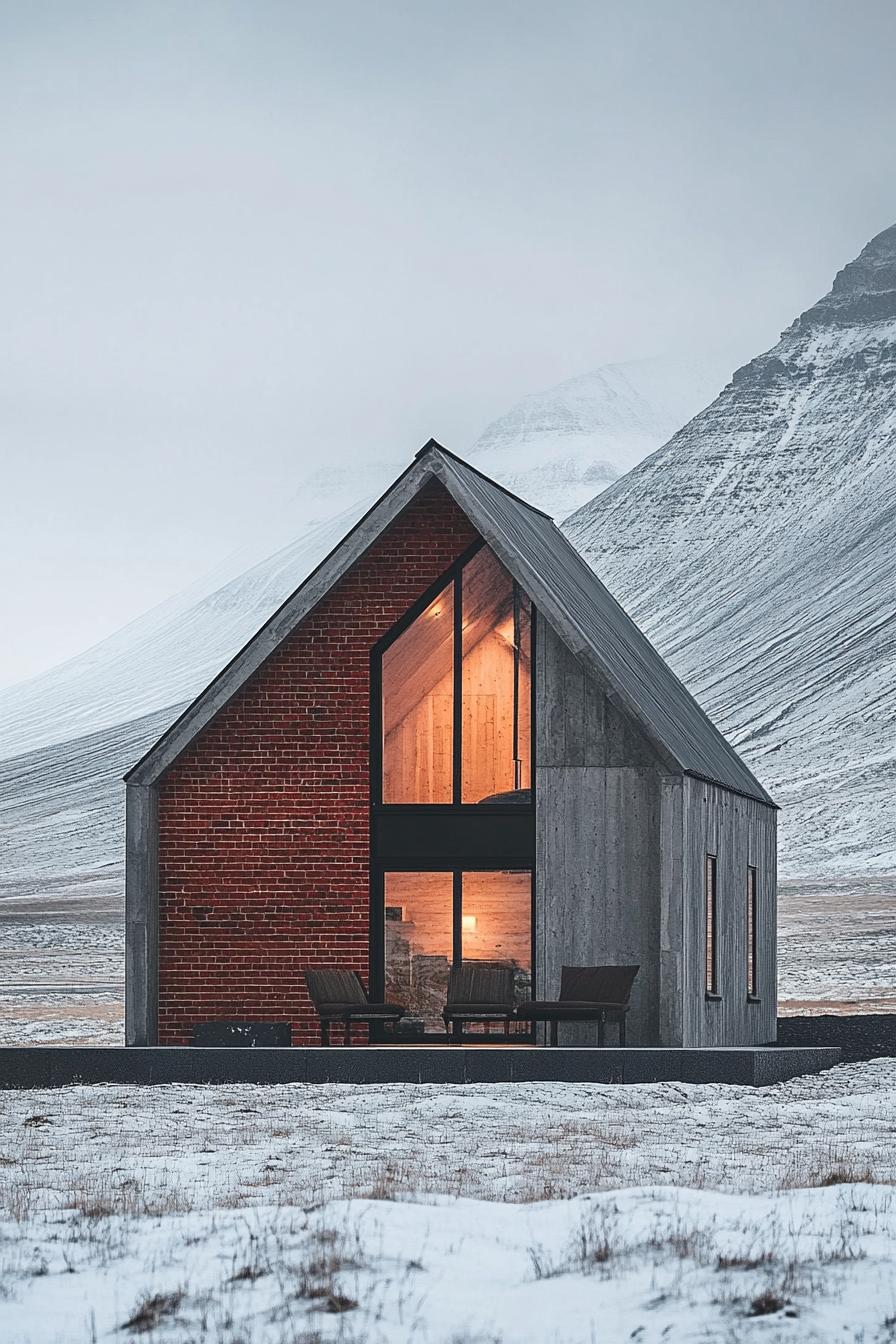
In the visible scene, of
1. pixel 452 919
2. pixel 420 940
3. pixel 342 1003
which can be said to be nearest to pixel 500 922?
pixel 452 919

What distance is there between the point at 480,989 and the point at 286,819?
213cm

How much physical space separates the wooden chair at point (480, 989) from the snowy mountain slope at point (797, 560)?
64821 millimetres

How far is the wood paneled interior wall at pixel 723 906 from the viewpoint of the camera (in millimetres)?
14945

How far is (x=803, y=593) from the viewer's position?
121875mm

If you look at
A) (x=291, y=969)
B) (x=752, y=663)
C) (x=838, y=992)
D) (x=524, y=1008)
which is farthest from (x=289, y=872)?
(x=752, y=663)

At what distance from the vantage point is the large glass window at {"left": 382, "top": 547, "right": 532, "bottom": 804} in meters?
15.8

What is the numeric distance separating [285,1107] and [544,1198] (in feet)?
14.4

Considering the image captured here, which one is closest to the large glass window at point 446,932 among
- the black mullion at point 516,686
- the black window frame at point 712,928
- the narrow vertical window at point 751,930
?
the black mullion at point 516,686

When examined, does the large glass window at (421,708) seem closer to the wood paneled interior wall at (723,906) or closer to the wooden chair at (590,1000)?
the wooden chair at (590,1000)

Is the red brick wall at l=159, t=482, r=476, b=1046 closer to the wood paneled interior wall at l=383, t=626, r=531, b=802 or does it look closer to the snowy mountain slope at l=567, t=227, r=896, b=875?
the wood paneled interior wall at l=383, t=626, r=531, b=802

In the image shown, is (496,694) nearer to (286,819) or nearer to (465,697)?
(465,697)

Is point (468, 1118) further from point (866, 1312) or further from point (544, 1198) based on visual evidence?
point (866, 1312)

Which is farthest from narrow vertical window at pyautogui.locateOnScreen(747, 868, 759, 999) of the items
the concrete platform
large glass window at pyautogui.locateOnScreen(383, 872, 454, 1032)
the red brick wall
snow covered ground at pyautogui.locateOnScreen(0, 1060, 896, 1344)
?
snow covered ground at pyautogui.locateOnScreen(0, 1060, 896, 1344)

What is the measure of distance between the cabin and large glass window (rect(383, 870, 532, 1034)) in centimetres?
2
